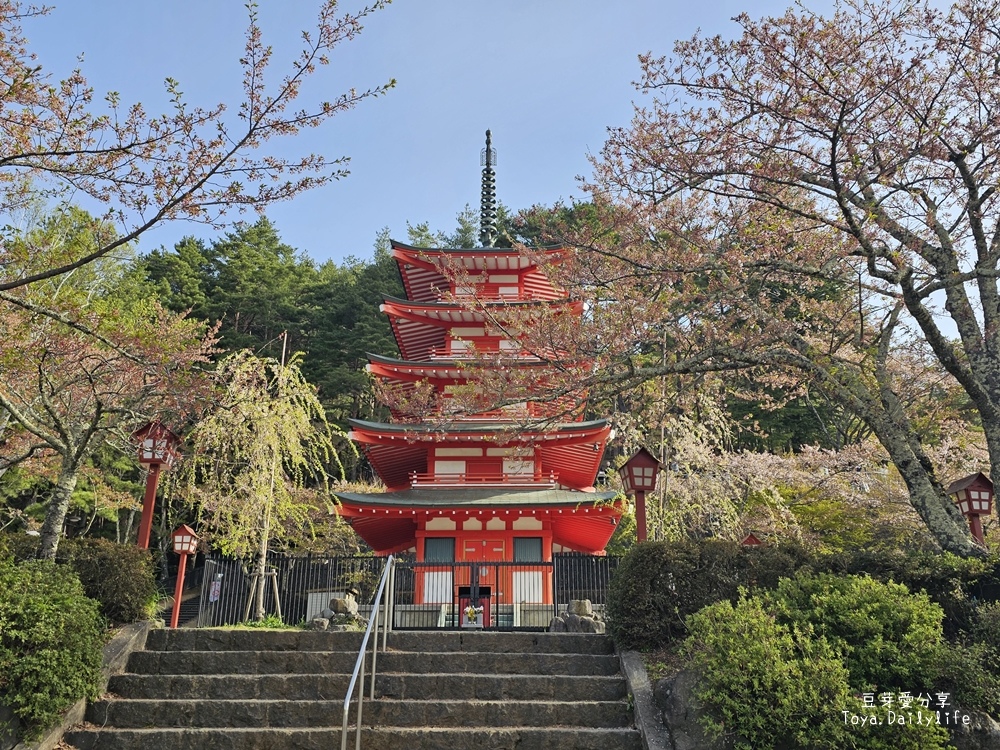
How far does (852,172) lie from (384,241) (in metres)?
39.0

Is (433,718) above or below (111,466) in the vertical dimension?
below

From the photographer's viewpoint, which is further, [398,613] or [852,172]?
[398,613]

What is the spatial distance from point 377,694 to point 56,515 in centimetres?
453

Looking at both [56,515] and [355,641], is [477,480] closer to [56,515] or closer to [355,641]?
[355,641]

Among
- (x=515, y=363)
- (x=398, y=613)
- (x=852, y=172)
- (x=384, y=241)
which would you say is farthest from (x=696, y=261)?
(x=384, y=241)

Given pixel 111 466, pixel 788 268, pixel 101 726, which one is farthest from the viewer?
pixel 111 466

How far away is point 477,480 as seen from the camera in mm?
16812

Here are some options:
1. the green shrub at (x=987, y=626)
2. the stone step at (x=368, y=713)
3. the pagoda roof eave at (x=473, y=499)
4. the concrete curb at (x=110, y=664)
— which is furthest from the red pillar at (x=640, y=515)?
the concrete curb at (x=110, y=664)

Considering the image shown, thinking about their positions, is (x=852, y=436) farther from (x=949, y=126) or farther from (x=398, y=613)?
(x=949, y=126)

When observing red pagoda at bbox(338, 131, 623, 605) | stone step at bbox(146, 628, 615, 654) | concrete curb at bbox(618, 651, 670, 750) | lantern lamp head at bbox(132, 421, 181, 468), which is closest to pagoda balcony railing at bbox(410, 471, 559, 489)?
red pagoda at bbox(338, 131, 623, 605)

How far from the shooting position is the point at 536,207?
336 inches

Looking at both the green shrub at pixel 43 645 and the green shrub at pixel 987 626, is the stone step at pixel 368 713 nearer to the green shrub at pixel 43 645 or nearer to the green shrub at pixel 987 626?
the green shrub at pixel 43 645

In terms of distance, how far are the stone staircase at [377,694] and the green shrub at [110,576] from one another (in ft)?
1.36

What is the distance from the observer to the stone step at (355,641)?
311 inches
